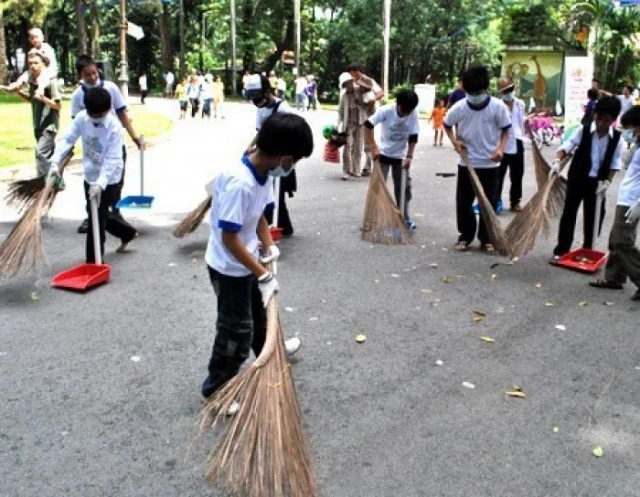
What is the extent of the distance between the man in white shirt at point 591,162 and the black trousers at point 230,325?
362cm

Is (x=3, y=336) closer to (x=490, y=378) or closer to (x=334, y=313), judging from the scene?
(x=334, y=313)

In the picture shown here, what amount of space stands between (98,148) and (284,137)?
9.62 ft

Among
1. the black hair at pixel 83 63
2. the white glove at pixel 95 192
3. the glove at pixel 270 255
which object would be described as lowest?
the glove at pixel 270 255

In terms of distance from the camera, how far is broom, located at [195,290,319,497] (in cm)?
246

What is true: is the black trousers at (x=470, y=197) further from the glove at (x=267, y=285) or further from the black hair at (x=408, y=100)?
the glove at (x=267, y=285)

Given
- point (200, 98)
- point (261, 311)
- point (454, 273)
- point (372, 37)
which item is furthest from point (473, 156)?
point (372, 37)

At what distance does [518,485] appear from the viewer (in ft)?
9.43

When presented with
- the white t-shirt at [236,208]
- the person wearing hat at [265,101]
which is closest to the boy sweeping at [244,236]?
the white t-shirt at [236,208]

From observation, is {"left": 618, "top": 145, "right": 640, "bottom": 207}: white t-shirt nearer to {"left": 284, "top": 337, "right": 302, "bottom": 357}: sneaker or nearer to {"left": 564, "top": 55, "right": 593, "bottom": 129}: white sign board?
{"left": 284, "top": 337, "right": 302, "bottom": 357}: sneaker

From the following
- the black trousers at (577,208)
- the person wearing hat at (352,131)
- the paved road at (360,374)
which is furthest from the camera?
the person wearing hat at (352,131)

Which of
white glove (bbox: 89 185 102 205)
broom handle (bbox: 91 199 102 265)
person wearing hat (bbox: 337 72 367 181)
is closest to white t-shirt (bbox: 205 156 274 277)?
white glove (bbox: 89 185 102 205)

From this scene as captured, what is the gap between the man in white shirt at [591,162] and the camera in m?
5.66

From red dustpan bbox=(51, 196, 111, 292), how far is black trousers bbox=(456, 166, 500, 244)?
3169 mm

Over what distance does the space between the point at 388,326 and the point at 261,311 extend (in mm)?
1363
